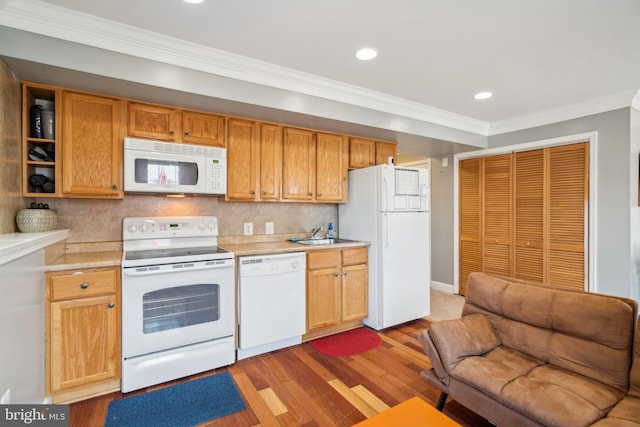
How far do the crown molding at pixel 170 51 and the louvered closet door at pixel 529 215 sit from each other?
1915 mm

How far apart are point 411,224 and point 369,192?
61 centimetres

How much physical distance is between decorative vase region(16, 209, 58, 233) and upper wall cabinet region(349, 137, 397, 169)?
280cm

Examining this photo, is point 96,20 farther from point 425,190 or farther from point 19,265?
point 425,190

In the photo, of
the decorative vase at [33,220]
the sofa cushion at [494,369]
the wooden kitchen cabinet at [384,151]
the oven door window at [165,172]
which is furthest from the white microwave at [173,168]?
the sofa cushion at [494,369]

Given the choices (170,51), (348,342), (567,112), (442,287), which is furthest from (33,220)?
(567,112)

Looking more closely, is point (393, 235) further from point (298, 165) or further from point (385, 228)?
point (298, 165)

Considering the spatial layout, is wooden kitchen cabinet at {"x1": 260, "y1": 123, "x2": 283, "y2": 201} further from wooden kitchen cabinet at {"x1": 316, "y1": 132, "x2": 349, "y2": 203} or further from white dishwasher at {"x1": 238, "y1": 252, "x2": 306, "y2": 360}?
white dishwasher at {"x1": 238, "y1": 252, "x2": 306, "y2": 360}

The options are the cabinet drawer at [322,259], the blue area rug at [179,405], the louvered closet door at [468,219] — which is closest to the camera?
the blue area rug at [179,405]

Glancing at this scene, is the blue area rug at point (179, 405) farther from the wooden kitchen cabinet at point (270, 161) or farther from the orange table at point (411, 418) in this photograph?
the wooden kitchen cabinet at point (270, 161)

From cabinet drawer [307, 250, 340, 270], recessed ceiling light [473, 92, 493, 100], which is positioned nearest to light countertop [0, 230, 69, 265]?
cabinet drawer [307, 250, 340, 270]

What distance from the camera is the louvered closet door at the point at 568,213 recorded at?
3537mm

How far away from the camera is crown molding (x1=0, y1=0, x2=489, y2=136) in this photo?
1867mm

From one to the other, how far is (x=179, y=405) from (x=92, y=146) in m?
1.99

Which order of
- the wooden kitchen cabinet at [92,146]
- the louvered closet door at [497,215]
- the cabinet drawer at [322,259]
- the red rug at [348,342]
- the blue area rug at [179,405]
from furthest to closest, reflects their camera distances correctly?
the louvered closet door at [497,215], the cabinet drawer at [322,259], the red rug at [348,342], the wooden kitchen cabinet at [92,146], the blue area rug at [179,405]
